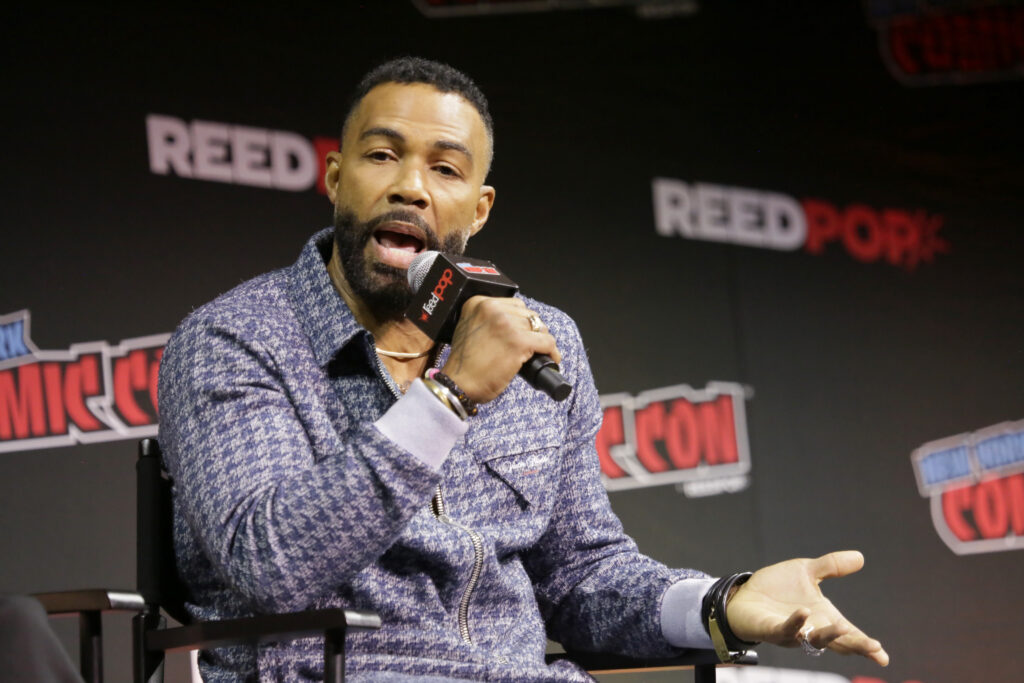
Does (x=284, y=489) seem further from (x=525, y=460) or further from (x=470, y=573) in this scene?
(x=525, y=460)

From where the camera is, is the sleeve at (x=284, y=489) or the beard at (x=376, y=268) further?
the beard at (x=376, y=268)

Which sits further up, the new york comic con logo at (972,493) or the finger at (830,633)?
the new york comic con logo at (972,493)

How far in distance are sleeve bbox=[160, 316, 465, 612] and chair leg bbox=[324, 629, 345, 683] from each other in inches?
4.5

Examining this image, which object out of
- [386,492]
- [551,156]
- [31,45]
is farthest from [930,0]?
[386,492]

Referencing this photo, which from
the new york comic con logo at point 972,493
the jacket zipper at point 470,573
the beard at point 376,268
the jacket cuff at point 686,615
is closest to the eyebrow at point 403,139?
the beard at point 376,268

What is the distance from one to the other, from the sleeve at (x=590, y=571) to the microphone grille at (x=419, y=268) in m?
0.38

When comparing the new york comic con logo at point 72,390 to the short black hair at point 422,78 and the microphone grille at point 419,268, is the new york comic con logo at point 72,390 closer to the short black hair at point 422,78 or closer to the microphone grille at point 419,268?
the short black hair at point 422,78

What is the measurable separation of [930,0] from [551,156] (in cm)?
169

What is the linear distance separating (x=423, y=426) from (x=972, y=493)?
120 inches

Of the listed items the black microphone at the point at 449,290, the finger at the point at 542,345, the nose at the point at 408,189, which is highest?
the nose at the point at 408,189

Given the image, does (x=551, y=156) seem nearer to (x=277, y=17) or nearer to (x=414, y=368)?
(x=277, y=17)

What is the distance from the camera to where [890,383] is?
151 inches

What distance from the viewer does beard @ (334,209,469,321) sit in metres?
1.64

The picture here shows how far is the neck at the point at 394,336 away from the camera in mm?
1674
